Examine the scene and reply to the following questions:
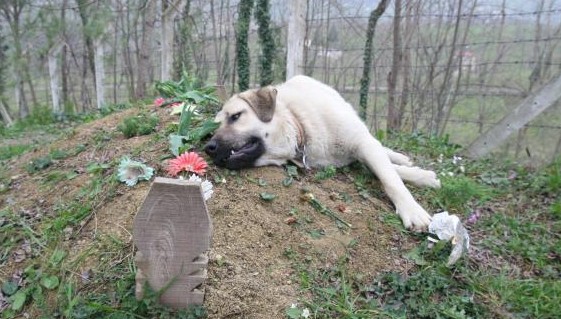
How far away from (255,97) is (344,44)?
15.1ft

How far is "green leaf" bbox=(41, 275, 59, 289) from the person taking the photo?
7.08ft

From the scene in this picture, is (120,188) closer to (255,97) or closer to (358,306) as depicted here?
(255,97)

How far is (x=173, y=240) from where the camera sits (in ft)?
5.77

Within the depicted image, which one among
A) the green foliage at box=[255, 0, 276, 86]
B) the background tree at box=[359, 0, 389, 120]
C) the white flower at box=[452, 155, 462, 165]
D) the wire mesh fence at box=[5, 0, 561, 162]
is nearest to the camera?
the white flower at box=[452, 155, 462, 165]

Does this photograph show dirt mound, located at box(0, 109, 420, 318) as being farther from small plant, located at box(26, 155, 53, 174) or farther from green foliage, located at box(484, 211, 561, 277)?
green foliage, located at box(484, 211, 561, 277)

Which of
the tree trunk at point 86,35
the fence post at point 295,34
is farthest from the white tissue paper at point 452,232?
the tree trunk at point 86,35

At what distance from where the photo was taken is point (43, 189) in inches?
120

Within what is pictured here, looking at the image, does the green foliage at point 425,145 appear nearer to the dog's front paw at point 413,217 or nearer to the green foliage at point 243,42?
the dog's front paw at point 413,217

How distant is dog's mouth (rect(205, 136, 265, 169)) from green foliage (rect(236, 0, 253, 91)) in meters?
4.99

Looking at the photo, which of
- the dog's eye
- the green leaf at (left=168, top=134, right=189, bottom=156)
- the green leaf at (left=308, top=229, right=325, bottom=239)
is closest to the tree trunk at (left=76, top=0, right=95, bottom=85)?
the green leaf at (left=168, top=134, right=189, bottom=156)

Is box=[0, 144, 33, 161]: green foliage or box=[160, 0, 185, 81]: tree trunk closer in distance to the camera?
box=[0, 144, 33, 161]: green foliage

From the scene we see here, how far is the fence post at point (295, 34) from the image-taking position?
545 cm

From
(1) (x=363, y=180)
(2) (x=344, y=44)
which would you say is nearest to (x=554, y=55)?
(2) (x=344, y=44)

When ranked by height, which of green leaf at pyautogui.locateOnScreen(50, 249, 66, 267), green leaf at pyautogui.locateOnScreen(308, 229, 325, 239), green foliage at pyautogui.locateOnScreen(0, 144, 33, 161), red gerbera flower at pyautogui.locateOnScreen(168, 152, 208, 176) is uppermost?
red gerbera flower at pyautogui.locateOnScreen(168, 152, 208, 176)
